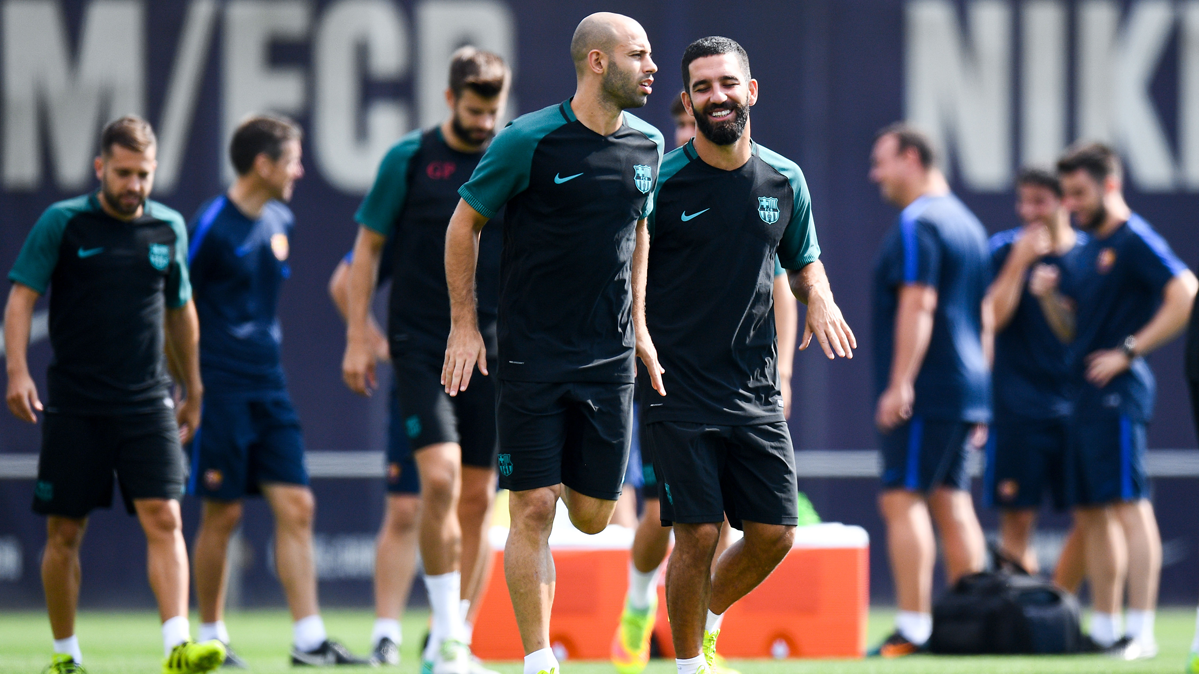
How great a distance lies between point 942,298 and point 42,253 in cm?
475

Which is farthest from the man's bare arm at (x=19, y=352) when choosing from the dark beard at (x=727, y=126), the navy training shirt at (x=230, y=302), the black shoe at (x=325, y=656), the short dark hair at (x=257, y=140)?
the dark beard at (x=727, y=126)

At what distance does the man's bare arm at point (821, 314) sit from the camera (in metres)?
4.70

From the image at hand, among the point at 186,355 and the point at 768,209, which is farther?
the point at 186,355

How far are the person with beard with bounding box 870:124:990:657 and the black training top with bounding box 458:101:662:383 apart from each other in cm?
312

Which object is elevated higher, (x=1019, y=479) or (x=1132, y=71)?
(x=1132, y=71)

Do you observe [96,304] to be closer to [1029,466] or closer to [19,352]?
[19,352]

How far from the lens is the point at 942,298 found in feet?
25.3

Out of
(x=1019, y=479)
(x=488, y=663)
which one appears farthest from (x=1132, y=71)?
(x=488, y=663)

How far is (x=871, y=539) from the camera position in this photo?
9.98 meters

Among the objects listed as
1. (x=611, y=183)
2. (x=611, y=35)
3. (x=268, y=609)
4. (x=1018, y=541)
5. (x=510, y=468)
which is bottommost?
(x=268, y=609)

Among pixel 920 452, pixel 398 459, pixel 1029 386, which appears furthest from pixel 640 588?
pixel 1029 386

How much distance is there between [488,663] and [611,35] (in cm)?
337

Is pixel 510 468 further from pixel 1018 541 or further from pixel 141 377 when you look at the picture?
pixel 1018 541

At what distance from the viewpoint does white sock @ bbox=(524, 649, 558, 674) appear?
4.46 m
